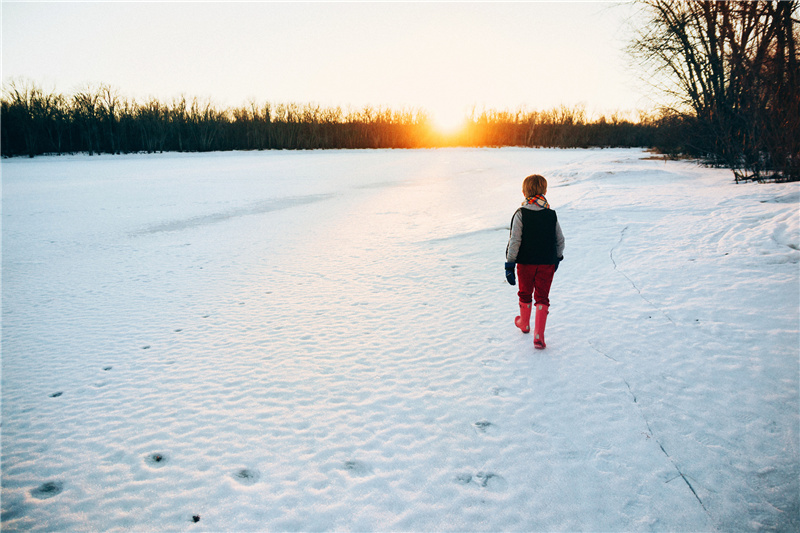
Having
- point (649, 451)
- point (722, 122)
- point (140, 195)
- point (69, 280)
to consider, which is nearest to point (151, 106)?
point (140, 195)

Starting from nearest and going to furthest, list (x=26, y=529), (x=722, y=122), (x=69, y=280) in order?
(x=26, y=529) → (x=69, y=280) → (x=722, y=122)

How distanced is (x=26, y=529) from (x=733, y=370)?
515cm

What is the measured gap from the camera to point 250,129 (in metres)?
47.0

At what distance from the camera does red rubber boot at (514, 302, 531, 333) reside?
415 centimetres

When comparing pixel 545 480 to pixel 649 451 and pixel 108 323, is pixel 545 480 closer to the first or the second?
pixel 649 451

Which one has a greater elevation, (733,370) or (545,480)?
(733,370)

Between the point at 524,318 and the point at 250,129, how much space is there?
1976 inches

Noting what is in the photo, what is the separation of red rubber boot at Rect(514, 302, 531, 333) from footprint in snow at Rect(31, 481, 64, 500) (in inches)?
158

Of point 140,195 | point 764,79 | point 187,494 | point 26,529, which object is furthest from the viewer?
point 140,195

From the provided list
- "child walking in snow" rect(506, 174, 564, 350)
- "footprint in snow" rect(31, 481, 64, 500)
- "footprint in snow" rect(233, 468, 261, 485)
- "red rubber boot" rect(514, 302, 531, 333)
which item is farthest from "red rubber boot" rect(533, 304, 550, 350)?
"footprint in snow" rect(31, 481, 64, 500)

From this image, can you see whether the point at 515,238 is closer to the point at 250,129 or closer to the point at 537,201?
the point at 537,201

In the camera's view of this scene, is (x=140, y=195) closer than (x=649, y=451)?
No

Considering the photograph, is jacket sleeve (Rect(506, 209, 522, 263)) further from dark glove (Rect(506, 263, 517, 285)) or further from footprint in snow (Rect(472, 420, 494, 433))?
footprint in snow (Rect(472, 420, 494, 433))

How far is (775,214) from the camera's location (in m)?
5.98
